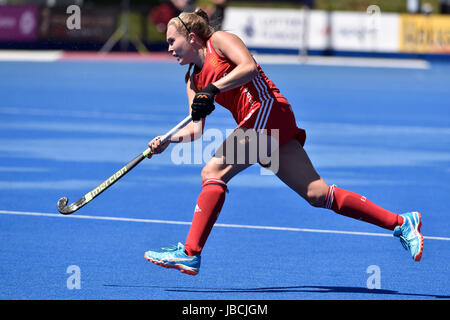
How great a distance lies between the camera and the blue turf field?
6.34 meters

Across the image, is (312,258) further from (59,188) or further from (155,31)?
(155,31)

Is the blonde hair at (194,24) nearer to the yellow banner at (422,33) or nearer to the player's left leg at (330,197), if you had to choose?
the player's left leg at (330,197)

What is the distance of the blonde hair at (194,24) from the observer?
604 cm

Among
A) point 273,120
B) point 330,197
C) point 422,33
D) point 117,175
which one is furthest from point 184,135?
point 422,33

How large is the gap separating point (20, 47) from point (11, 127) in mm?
15787

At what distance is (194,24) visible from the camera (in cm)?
605

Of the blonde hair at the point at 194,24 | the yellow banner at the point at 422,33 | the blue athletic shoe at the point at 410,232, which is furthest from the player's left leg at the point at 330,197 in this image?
the yellow banner at the point at 422,33

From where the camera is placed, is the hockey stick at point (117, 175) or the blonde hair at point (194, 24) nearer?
the blonde hair at point (194, 24)

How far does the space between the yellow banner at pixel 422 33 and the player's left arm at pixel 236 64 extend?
2362cm

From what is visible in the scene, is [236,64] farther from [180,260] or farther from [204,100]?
[180,260]

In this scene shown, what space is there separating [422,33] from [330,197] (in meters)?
23.7

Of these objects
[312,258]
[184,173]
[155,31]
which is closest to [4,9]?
[155,31]

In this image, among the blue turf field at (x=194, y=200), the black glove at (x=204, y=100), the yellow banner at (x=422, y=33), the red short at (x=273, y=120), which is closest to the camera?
the black glove at (x=204, y=100)
